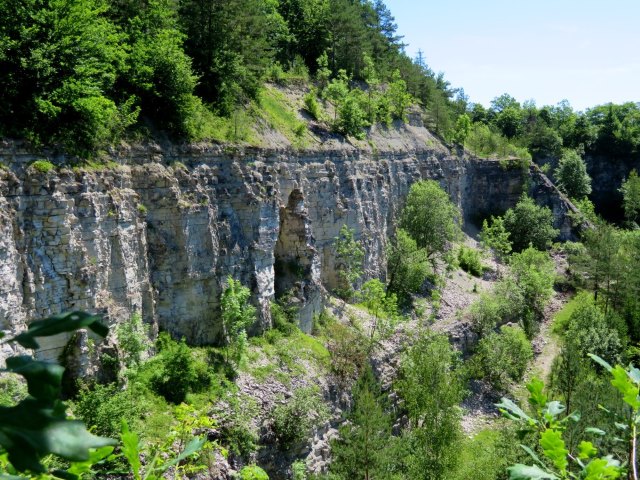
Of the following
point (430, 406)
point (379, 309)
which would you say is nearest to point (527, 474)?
point (430, 406)

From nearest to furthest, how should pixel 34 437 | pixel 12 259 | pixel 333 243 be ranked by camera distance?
pixel 34 437 < pixel 12 259 < pixel 333 243

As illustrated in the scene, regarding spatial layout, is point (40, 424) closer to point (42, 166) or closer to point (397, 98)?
point (42, 166)

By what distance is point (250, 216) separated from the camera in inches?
1041

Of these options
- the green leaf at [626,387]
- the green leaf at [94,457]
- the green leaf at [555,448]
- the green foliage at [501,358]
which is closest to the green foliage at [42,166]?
the green leaf at [94,457]

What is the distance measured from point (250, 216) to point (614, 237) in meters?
34.3

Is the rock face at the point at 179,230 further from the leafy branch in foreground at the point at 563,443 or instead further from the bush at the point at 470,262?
the leafy branch in foreground at the point at 563,443

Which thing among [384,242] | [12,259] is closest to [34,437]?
[12,259]

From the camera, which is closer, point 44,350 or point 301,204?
point 44,350

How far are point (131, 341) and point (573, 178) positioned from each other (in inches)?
2609

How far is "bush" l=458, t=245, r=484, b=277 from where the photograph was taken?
166 ft

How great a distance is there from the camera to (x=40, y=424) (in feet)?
6.46

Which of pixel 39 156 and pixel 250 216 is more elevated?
pixel 39 156

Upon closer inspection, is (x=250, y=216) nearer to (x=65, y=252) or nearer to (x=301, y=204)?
(x=301, y=204)

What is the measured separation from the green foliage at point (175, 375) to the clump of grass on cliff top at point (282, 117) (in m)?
15.8
